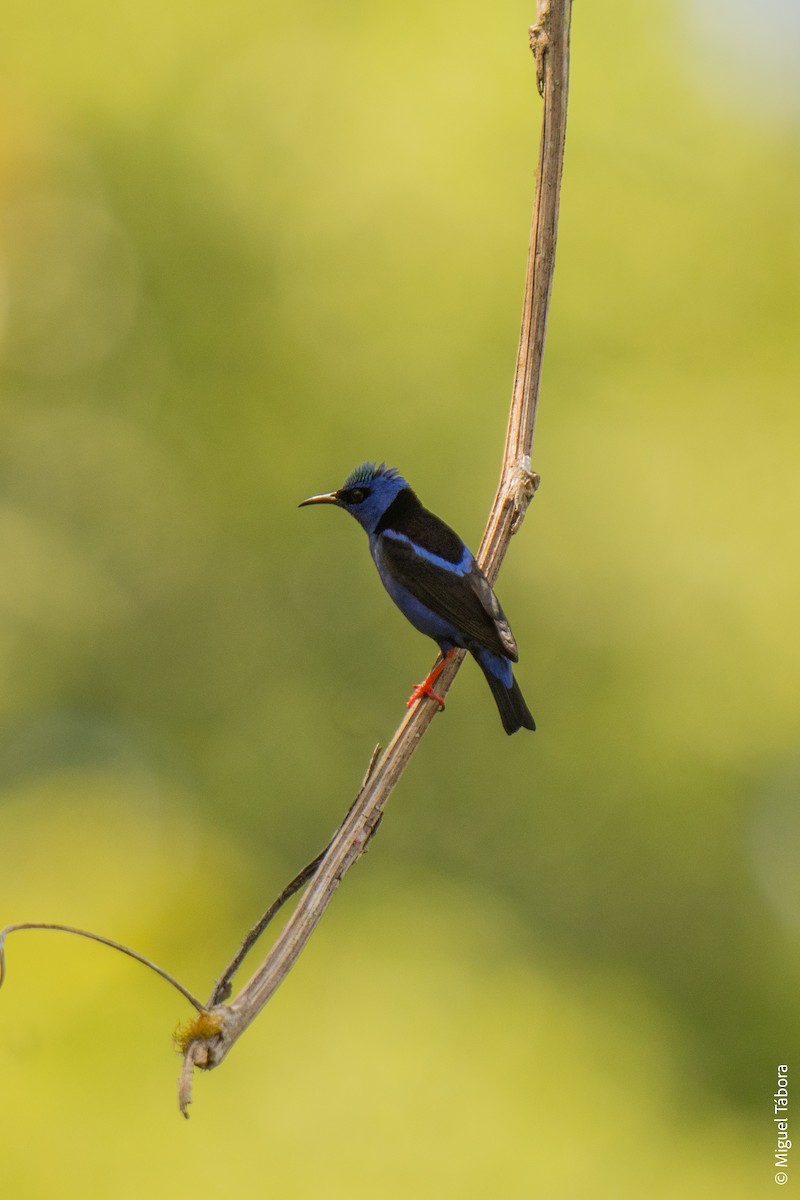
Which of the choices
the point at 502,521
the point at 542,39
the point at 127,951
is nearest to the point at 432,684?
the point at 502,521

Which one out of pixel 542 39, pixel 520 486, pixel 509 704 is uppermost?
pixel 542 39

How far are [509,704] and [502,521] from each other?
4.10 feet

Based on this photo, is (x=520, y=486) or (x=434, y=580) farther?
(x=434, y=580)

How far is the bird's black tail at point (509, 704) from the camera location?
3992mm

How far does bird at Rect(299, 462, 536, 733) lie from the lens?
384cm

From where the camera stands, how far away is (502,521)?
9.62ft

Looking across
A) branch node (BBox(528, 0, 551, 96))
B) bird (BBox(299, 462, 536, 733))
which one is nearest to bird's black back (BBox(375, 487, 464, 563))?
bird (BBox(299, 462, 536, 733))

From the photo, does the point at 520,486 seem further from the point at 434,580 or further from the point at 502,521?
the point at 434,580

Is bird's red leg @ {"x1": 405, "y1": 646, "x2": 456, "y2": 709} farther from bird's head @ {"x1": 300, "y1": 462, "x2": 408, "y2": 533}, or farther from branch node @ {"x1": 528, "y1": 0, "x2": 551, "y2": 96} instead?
branch node @ {"x1": 528, "y1": 0, "x2": 551, "y2": 96}

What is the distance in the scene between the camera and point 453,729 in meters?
10.9

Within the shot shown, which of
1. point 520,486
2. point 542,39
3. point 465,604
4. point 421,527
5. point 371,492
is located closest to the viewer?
point 542,39

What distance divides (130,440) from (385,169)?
4.08m

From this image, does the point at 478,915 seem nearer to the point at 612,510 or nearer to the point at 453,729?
the point at 453,729

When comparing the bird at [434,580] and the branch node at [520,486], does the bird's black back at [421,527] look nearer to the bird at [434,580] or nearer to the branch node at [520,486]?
the bird at [434,580]
